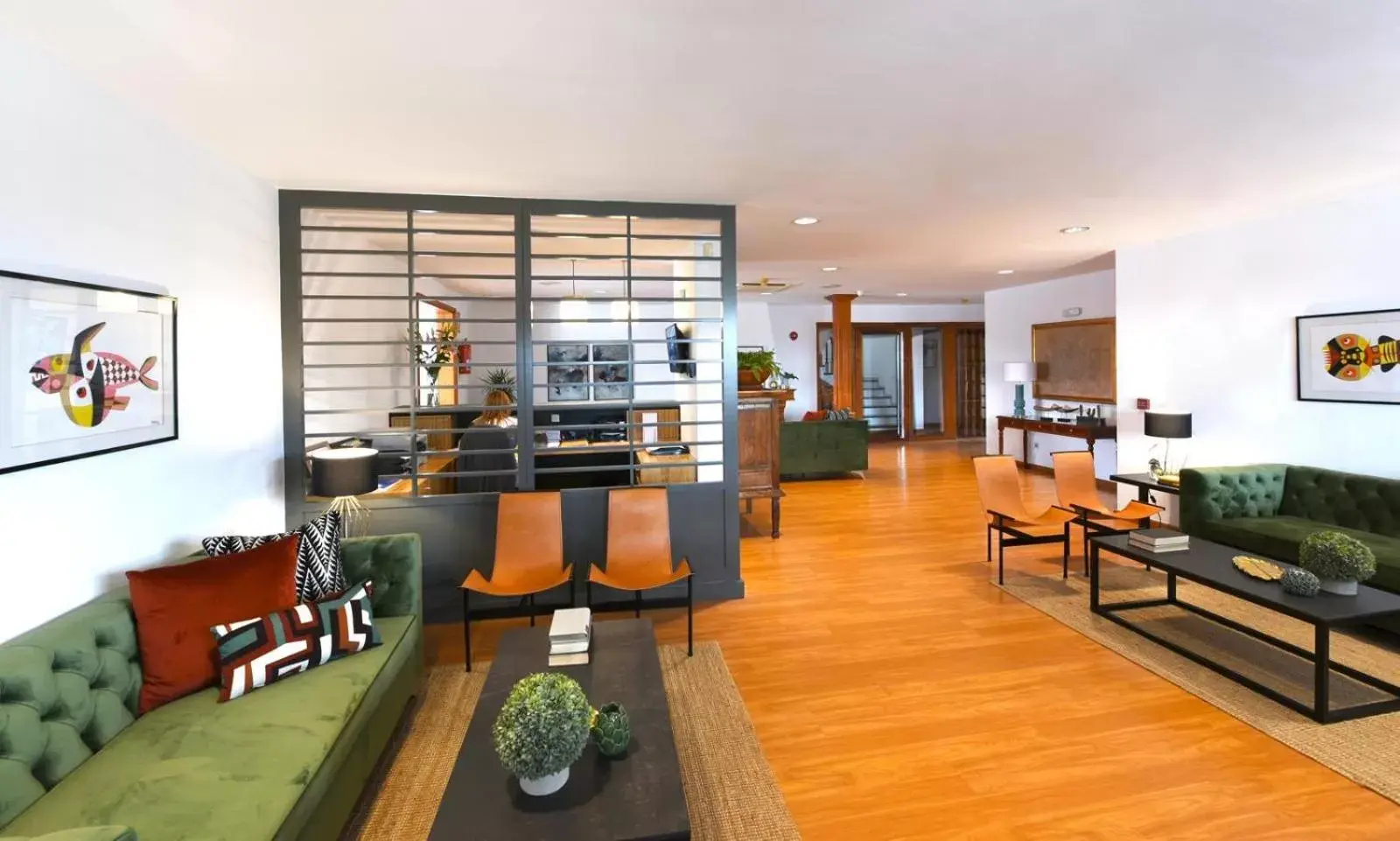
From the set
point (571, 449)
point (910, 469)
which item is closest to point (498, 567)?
point (571, 449)

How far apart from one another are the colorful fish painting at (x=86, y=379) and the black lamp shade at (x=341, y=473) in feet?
2.98

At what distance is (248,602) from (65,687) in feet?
1.84

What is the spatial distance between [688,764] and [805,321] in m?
9.84

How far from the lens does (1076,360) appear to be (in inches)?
338

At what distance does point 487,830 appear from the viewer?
5.42 ft

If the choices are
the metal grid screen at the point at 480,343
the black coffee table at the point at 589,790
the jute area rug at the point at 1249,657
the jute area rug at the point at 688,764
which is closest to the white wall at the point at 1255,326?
the jute area rug at the point at 1249,657

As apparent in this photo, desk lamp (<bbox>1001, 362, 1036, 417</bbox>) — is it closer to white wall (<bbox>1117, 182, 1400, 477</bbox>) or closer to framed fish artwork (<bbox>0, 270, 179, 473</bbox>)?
white wall (<bbox>1117, 182, 1400, 477</bbox>)

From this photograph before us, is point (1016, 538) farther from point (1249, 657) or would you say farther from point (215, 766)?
point (215, 766)

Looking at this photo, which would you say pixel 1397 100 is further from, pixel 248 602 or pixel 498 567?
pixel 248 602

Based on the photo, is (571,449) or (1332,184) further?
(571,449)

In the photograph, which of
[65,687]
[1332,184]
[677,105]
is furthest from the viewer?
[1332,184]

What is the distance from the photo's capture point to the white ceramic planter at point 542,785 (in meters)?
1.77

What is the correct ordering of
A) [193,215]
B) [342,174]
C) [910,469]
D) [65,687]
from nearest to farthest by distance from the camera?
1. [65,687]
2. [193,215]
3. [342,174]
4. [910,469]

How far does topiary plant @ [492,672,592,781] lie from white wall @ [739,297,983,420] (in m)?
9.73
